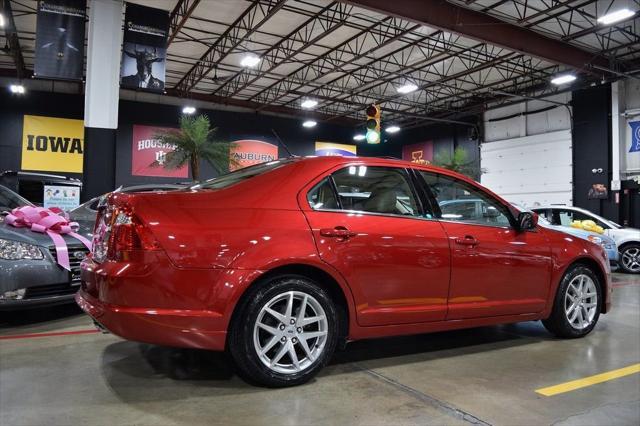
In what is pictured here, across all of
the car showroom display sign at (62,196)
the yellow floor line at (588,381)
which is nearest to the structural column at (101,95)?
the car showroom display sign at (62,196)

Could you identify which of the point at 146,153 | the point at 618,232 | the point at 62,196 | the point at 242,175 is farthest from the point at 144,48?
the point at 146,153

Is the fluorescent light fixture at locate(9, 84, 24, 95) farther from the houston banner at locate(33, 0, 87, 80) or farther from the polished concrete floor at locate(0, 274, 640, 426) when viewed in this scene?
the polished concrete floor at locate(0, 274, 640, 426)

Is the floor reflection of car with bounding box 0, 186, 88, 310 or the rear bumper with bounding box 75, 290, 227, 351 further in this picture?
the floor reflection of car with bounding box 0, 186, 88, 310

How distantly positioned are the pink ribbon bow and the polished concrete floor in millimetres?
751

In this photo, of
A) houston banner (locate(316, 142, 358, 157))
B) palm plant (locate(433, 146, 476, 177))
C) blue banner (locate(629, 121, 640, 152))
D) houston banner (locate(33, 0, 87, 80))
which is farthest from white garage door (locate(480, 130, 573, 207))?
houston banner (locate(33, 0, 87, 80))

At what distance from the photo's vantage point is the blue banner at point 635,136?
1698 centimetres

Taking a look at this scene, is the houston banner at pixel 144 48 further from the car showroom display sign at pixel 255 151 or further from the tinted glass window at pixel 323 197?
the car showroom display sign at pixel 255 151

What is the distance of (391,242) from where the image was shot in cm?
296

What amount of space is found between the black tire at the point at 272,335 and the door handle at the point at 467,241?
104 cm

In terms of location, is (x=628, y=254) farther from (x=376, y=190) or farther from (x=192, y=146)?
(x=192, y=146)

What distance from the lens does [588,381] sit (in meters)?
2.99

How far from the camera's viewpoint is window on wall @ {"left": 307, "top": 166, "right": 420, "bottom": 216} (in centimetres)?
291

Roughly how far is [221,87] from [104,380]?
20.7 m

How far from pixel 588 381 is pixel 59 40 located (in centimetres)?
1079
